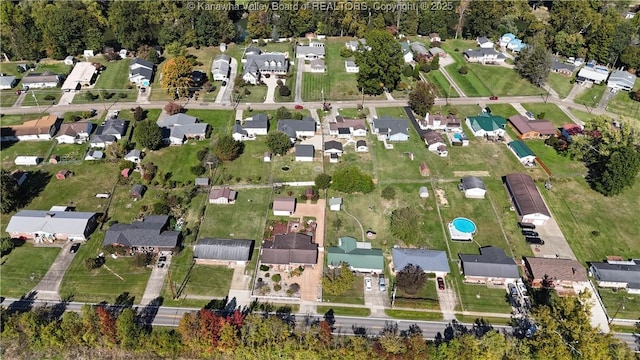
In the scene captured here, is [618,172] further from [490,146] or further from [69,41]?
[69,41]

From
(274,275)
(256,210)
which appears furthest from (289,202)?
(274,275)

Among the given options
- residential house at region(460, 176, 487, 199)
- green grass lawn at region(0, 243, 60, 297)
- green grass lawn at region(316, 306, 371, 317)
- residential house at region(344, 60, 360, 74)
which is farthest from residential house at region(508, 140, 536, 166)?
green grass lawn at region(0, 243, 60, 297)

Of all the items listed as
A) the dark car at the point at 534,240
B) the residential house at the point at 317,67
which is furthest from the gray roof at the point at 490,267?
the residential house at the point at 317,67

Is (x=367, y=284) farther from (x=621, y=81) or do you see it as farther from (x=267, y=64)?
(x=621, y=81)

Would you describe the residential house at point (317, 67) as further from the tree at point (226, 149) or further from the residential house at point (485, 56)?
the tree at point (226, 149)

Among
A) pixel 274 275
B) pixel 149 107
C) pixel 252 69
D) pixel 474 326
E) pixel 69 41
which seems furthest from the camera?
pixel 69 41
